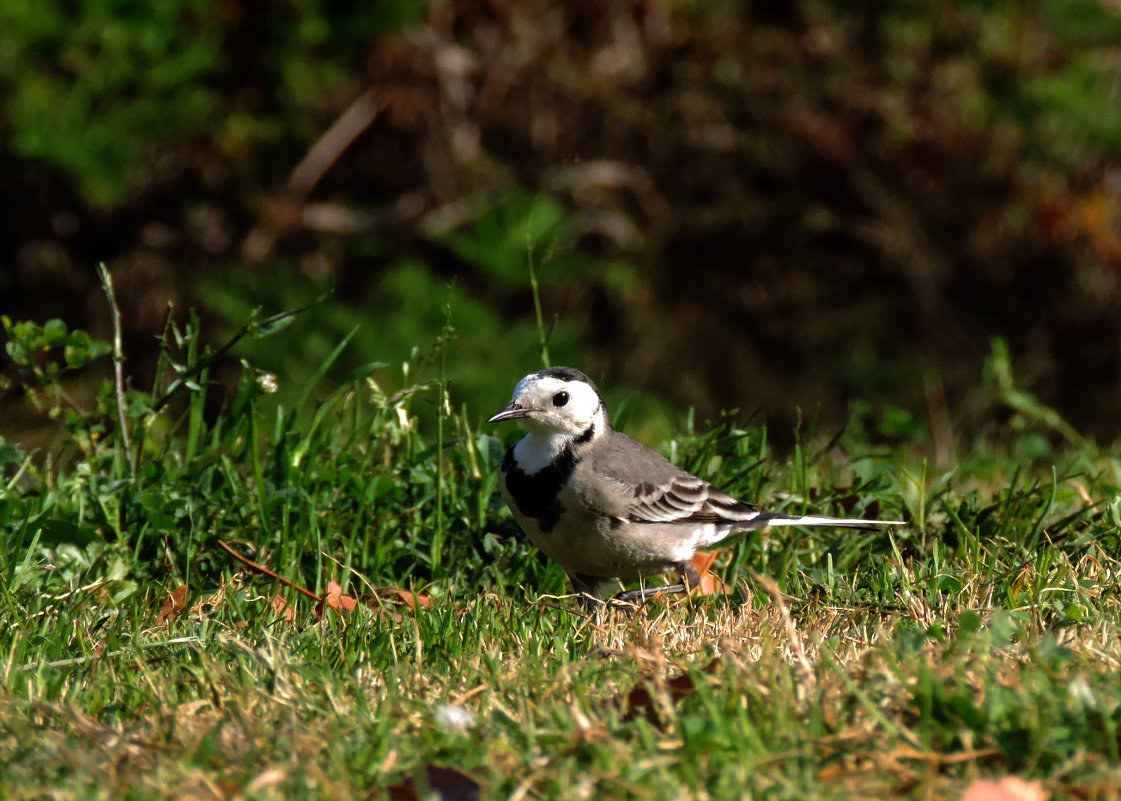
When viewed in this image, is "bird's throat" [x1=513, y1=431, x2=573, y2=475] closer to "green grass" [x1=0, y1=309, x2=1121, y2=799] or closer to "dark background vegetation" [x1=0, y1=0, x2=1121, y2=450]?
"green grass" [x1=0, y1=309, x2=1121, y2=799]

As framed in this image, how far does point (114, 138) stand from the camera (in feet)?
31.0

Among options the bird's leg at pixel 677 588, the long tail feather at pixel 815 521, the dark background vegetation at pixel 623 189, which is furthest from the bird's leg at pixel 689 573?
the dark background vegetation at pixel 623 189

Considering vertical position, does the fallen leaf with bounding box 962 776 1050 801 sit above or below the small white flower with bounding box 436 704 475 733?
above

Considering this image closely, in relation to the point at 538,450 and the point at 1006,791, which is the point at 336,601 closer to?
the point at 538,450

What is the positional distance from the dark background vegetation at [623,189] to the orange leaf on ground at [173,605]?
455cm

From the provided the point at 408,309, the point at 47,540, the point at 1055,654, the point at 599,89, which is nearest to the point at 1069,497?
the point at 1055,654

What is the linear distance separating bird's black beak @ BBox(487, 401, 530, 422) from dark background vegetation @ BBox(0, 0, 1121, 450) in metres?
4.34

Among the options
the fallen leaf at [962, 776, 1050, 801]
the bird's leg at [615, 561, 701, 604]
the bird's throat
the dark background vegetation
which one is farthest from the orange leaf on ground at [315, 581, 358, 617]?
the dark background vegetation

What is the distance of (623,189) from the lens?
36.1 feet

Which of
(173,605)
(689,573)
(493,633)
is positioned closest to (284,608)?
(173,605)

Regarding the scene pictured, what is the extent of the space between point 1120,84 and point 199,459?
27.7ft

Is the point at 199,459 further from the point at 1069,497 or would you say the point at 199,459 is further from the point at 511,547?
the point at 1069,497

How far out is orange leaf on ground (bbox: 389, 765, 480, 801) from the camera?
2.87 m

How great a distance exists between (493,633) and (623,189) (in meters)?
7.11
